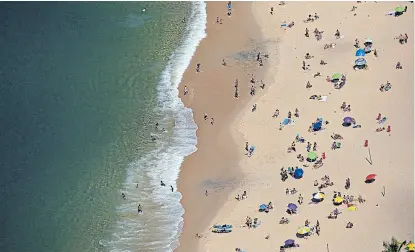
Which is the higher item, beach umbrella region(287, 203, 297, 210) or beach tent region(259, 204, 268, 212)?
beach umbrella region(287, 203, 297, 210)

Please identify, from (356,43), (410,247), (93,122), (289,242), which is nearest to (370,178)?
(410,247)

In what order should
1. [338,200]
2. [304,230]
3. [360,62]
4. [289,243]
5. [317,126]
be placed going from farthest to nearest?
[360,62]
[317,126]
[338,200]
[304,230]
[289,243]

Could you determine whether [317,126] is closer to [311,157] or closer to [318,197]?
[311,157]

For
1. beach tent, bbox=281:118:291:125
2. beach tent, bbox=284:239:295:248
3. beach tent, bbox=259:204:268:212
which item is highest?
beach tent, bbox=281:118:291:125

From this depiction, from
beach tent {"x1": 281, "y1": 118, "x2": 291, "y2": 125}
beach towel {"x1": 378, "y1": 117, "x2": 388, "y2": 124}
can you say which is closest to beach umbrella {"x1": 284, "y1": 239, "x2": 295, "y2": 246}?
beach tent {"x1": 281, "y1": 118, "x2": 291, "y2": 125}

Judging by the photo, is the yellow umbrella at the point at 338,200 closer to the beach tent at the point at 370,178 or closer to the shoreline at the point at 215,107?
the beach tent at the point at 370,178

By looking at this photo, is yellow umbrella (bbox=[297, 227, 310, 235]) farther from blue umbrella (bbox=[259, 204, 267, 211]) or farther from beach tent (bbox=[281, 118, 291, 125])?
beach tent (bbox=[281, 118, 291, 125])

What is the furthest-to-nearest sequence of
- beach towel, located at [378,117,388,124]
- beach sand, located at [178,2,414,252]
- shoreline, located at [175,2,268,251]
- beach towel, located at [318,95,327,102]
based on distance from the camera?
beach towel, located at [318,95,327,102]
beach towel, located at [378,117,388,124]
shoreline, located at [175,2,268,251]
beach sand, located at [178,2,414,252]
